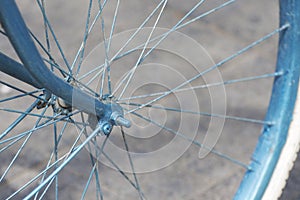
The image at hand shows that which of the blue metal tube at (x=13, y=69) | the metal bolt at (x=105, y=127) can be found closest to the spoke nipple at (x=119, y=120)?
the metal bolt at (x=105, y=127)

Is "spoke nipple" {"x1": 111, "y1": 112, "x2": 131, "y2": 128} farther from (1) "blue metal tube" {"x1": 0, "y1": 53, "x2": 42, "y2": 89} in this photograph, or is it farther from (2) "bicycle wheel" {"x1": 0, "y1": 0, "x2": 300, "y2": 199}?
(1) "blue metal tube" {"x1": 0, "y1": 53, "x2": 42, "y2": 89}

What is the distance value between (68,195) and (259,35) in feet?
4.38

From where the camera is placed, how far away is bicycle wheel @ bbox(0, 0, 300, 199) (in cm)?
209

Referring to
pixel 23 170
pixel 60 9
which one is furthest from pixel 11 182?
pixel 60 9

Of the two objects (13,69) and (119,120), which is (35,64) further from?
(119,120)

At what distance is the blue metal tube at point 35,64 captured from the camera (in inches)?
53.0

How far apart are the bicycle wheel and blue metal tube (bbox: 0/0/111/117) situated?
0.44 ft

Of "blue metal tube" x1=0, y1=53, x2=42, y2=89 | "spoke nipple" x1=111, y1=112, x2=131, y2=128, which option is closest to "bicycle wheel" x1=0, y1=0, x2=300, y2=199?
"spoke nipple" x1=111, y1=112, x2=131, y2=128

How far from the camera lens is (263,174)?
207cm

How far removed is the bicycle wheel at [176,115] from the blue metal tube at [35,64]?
5.3 inches

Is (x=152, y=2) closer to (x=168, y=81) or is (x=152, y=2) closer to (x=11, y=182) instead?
(x=168, y=81)

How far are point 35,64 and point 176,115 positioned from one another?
159cm

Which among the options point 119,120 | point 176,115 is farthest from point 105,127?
point 176,115

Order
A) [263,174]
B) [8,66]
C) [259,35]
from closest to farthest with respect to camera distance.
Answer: [8,66] → [263,174] → [259,35]
